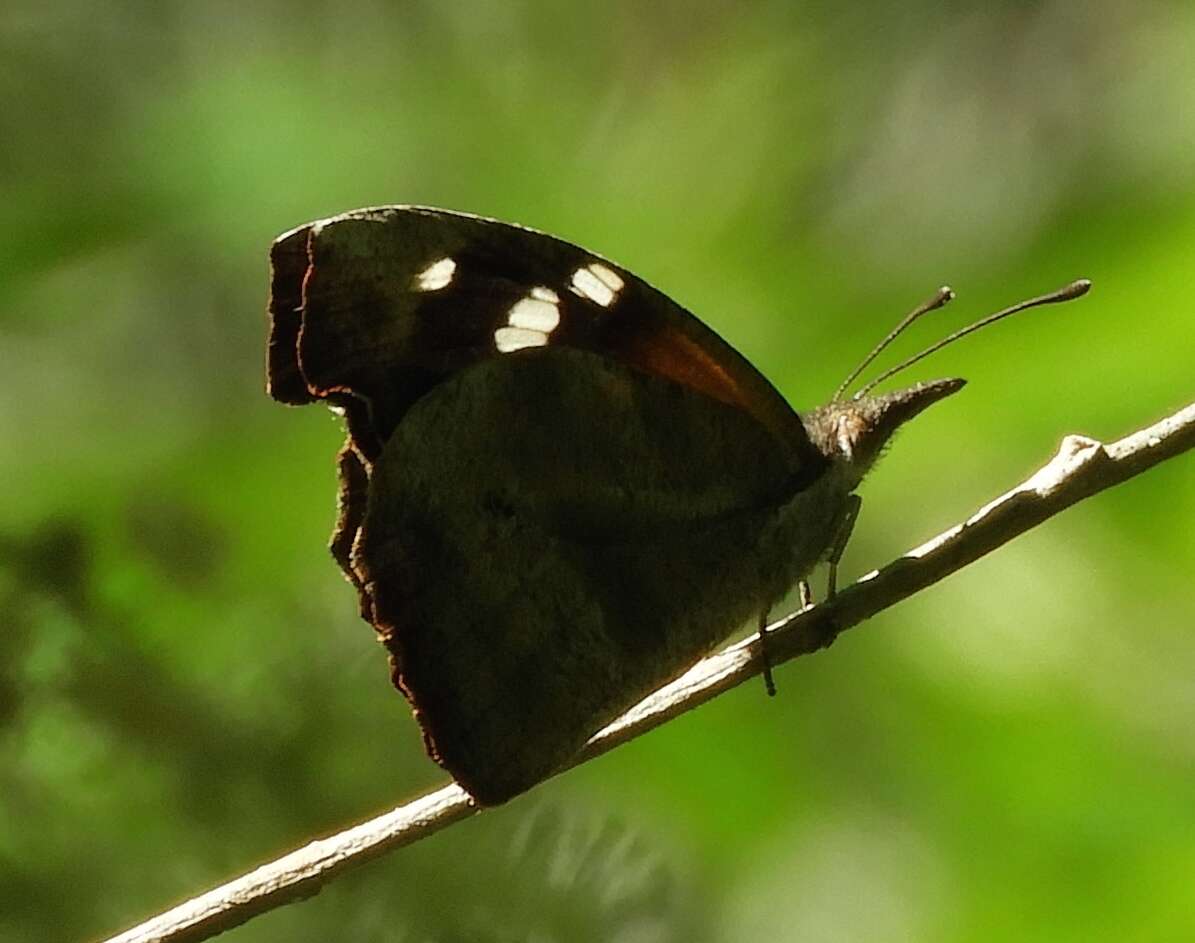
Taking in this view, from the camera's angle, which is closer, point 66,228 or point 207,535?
point 207,535

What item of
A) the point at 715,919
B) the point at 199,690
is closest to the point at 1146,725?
the point at 715,919

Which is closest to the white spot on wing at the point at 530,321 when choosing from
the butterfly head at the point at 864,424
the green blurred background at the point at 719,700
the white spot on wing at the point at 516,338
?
the white spot on wing at the point at 516,338

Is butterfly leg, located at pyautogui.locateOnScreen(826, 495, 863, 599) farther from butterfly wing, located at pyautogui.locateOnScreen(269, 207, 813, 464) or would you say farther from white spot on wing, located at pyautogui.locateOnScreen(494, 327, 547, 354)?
white spot on wing, located at pyautogui.locateOnScreen(494, 327, 547, 354)

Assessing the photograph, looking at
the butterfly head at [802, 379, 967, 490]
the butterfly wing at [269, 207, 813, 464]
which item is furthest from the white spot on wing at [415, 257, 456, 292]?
the butterfly head at [802, 379, 967, 490]

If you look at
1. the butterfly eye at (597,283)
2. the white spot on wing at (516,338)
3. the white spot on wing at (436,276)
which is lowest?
the white spot on wing at (516,338)

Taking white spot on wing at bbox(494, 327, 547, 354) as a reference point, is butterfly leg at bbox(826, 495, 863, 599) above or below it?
below

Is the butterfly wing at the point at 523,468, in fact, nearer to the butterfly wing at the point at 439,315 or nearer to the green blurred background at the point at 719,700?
the butterfly wing at the point at 439,315

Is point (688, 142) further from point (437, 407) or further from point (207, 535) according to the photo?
point (437, 407)

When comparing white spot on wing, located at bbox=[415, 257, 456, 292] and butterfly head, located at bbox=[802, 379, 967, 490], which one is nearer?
white spot on wing, located at bbox=[415, 257, 456, 292]
